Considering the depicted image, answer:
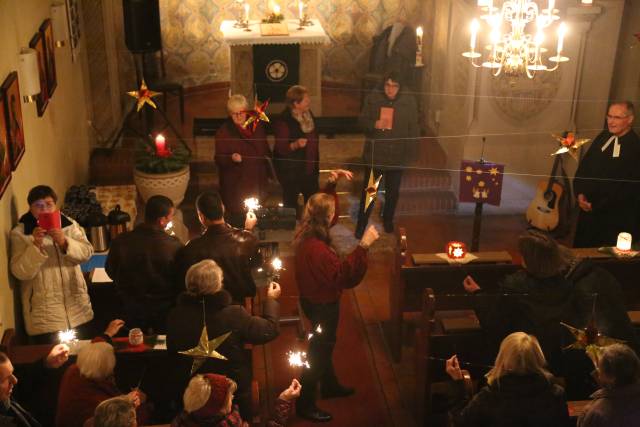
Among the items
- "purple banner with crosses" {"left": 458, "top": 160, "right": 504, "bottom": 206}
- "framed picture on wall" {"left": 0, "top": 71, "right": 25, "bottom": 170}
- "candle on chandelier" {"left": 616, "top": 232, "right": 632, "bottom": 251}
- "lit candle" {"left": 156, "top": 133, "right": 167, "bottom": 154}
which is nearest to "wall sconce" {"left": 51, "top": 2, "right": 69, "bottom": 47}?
"lit candle" {"left": 156, "top": 133, "right": 167, "bottom": 154}

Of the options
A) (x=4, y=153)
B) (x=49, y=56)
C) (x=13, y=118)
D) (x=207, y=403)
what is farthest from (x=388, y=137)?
(x=207, y=403)

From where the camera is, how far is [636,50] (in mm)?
8188

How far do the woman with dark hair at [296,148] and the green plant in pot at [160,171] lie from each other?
1094 mm

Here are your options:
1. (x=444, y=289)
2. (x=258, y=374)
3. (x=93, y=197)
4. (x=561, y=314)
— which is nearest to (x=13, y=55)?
(x=93, y=197)

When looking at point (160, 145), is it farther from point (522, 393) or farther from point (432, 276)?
point (522, 393)

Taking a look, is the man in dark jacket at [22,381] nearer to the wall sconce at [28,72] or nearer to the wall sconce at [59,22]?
the wall sconce at [28,72]

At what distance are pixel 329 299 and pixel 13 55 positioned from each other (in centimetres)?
271

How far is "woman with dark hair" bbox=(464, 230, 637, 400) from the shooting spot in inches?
188

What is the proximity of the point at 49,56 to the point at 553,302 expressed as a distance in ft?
15.2

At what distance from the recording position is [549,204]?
26.9 ft

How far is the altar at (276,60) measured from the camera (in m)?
9.30

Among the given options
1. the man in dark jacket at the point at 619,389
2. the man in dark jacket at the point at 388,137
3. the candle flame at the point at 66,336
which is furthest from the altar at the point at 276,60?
the man in dark jacket at the point at 619,389

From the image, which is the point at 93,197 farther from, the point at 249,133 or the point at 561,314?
the point at 561,314

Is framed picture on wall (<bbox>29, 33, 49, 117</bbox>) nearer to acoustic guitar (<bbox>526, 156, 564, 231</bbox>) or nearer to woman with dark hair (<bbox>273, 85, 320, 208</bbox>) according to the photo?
woman with dark hair (<bbox>273, 85, 320, 208</bbox>)
